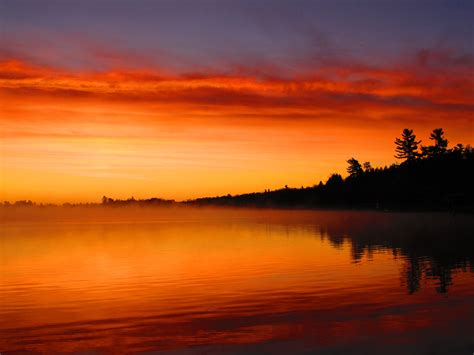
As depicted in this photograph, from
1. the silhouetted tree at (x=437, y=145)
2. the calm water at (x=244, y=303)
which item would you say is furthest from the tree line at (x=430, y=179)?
the calm water at (x=244, y=303)

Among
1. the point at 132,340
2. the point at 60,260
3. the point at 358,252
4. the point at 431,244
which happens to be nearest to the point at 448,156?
the point at 431,244

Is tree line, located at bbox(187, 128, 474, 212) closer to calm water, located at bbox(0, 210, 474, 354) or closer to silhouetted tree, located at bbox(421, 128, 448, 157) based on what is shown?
silhouetted tree, located at bbox(421, 128, 448, 157)

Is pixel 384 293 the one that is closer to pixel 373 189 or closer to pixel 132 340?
pixel 132 340

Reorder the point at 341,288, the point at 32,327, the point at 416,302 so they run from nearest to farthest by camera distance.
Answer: the point at 32,327
the point at 416,302
the point at 341,288

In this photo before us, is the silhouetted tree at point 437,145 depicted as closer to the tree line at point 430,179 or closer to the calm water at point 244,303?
the tree line at point 430,179

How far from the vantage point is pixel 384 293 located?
2517 cm

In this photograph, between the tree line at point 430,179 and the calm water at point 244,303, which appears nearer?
the calm water at point 244,303

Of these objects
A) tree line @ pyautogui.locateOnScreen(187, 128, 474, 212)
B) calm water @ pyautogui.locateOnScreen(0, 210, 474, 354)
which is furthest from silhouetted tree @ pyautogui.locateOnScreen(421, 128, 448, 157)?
calm water @ pyautogui.locateOnScreen(0, 210, 474, 354)

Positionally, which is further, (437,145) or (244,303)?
(437,145)

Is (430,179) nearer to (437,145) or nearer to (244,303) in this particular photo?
(437,145)

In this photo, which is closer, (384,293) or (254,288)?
(384,293)

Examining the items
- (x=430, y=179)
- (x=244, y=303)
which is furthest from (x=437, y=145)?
(x=244, y=303)

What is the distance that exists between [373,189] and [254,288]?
16438cm

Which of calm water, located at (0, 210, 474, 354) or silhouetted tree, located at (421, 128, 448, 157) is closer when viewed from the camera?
calm water, located at (0, 210, 474, 354)
